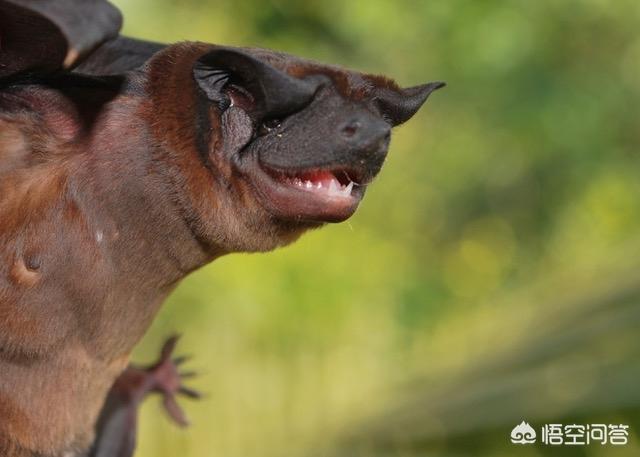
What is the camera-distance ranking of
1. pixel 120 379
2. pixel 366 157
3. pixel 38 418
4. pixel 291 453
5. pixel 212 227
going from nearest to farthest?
1. pixel 366 157
2. pixel 212 227
3. pixel 38 418
4. pixel 120 379
5. pixel 291 453

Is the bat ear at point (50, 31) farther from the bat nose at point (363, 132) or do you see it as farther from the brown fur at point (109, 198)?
the bat nose at point (363, 132)

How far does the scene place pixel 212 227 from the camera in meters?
1.35

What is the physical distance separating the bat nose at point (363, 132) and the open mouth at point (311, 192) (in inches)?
2.3

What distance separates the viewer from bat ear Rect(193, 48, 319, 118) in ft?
3.87

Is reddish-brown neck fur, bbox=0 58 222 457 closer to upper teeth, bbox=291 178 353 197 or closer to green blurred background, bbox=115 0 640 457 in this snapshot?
upper teeth, bbox=291 178 353 197

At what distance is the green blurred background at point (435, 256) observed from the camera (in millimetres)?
2158

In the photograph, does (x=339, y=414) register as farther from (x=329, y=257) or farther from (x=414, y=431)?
(x=329, y=257)

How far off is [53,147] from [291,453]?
48.8 inches

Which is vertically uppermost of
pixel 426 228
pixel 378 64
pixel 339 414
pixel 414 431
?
pixel 378 64

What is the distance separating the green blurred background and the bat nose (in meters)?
0.86

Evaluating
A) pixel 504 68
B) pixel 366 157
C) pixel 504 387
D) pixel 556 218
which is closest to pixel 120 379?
pixel 504 387

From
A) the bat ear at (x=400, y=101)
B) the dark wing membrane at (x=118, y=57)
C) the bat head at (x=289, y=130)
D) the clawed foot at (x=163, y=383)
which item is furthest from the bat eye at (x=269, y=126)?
the clawed foot at (x=163, y=383)

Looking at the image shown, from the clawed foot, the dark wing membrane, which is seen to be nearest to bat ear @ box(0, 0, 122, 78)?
the dark wing membrane

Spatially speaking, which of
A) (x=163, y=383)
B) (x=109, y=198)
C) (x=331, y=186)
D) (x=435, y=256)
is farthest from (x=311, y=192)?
(x=435, y=256)
